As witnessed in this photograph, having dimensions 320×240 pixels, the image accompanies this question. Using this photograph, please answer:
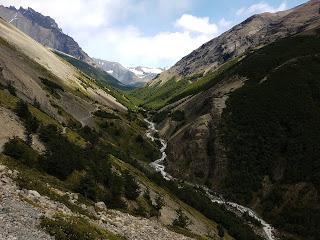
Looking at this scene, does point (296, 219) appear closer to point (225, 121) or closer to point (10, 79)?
point (225, 121)

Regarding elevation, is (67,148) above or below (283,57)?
below

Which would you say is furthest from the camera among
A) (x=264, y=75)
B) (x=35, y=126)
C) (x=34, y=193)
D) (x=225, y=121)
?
(x=264, y=75)

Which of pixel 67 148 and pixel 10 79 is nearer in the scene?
pixel 67 148

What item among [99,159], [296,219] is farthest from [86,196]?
[296,219]

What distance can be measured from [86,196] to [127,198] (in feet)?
29.1

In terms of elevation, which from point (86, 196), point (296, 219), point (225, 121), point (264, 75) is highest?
point (264, 75)

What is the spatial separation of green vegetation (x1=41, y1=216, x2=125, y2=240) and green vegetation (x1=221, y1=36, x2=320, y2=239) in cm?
5237

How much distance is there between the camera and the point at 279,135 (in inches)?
3920

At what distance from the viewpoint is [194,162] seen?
331 ft

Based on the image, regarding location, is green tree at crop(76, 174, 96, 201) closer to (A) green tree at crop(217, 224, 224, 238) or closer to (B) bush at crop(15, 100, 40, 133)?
(B) bush at crop(15, 100, 40, 133)

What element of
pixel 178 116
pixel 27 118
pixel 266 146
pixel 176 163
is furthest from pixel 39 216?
pixel 178 116

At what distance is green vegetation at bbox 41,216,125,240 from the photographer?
1222 inches

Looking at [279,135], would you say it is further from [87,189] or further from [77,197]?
[77,197]

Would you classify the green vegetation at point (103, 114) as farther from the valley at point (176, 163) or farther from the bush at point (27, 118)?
the bush at point (27, 118)
